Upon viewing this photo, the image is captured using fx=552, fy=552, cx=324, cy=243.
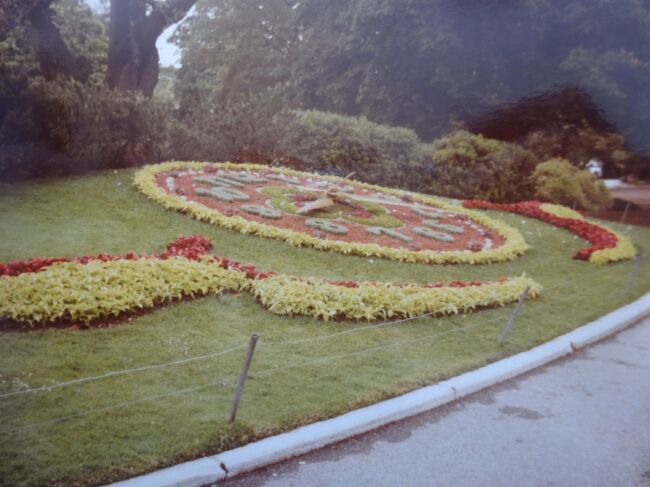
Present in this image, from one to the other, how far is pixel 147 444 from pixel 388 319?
2.58m

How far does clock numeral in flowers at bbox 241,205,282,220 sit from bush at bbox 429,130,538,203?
217 centimetres

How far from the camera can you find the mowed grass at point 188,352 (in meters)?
2.76

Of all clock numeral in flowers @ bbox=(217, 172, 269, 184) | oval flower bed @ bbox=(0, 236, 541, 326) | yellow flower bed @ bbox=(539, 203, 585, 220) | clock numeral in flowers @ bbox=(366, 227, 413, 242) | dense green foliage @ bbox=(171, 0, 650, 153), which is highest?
dense green foliage @ bbox=(171, 0, 650, 153)

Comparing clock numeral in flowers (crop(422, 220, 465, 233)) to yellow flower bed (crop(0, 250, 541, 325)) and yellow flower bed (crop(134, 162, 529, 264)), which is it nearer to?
yellow flower bed (crop(134, 162, 529, 264))

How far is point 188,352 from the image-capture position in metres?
3.73

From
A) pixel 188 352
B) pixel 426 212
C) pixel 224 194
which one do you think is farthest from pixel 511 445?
pixel 426 212

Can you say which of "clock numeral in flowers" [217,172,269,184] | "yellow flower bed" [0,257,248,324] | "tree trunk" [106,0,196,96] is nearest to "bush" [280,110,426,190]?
"clock numeral in flowers" [217,172,269,184]

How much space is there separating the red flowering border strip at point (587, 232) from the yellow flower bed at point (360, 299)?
9.64ft

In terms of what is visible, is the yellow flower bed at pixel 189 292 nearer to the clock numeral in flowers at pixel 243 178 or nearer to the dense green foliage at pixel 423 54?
the dense green foliage at pixel 423 54

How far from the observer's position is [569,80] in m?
4.50

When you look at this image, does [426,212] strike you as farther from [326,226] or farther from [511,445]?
[511,445]

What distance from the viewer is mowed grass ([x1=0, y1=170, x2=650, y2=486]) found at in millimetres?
2758

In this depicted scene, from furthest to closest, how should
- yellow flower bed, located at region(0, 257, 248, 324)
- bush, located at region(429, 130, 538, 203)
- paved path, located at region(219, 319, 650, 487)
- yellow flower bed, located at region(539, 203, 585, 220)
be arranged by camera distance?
yellow flower bed, located at region(539, 203, 585, 220)
bush, located at region(429, 130, 538, 203)
yellow flower bed, located at region(0, 257, 248, 324)
paved path, located at region(219, 319, 650, 487)

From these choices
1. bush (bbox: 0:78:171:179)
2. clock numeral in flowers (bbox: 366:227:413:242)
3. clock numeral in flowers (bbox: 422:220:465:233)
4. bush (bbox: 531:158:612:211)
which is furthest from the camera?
clock numeral in flowers (bbox: 422:220:465:233)
